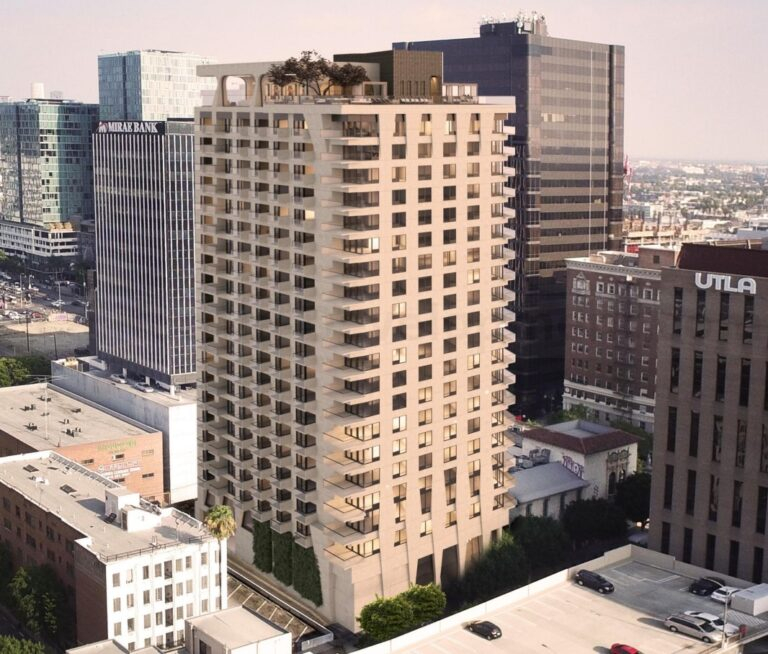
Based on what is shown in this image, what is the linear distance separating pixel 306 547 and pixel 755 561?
173ft

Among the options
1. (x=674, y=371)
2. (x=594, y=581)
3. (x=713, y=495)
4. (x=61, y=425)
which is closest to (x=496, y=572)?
(x=594, y=581)

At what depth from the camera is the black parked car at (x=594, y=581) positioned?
396ft

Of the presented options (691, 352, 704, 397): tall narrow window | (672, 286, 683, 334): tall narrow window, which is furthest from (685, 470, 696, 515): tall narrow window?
(672, 286, 683, 334): tall narrow window

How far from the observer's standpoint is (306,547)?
5285 inches

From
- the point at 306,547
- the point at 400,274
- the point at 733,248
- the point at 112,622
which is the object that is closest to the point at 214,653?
the point at 112,622

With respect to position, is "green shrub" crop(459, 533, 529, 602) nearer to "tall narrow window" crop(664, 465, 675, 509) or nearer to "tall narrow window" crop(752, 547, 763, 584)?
"tall narrow window" crop(664, 465, 675, 509)

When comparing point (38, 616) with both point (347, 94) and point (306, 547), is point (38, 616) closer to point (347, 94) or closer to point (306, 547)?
point (306, 547)

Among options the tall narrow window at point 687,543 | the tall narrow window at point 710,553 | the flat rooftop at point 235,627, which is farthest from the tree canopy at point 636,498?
the flat rooftop at point 235,627

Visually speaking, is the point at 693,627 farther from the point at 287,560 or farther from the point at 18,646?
the point at 18,646

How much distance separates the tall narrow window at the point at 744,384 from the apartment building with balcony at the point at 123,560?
62.6 metres

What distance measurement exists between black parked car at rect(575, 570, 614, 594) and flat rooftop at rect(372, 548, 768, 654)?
693 millimetres

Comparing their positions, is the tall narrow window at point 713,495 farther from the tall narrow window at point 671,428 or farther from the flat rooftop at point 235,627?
the flat rooftop at point 235,627

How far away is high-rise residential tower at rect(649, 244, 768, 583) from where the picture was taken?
126562mm

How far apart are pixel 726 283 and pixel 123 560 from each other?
7488cm
